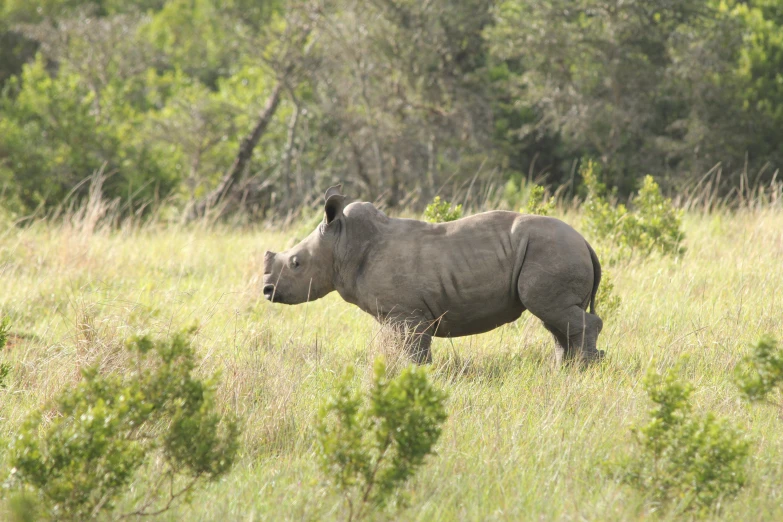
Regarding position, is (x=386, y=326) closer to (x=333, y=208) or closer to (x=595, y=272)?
(x=333, y=208)

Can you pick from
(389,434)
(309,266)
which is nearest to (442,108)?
(309,266)

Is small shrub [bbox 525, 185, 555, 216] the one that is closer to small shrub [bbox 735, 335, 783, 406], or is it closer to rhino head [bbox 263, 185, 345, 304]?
rhino head [bbox 263, 185, 345, 304]

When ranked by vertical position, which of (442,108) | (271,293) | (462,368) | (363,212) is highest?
(363,212)

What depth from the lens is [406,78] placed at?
18484mm

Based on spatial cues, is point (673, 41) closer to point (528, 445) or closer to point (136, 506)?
point (528, 445)

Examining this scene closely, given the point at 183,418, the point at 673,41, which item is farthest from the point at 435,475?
the point at 673,41

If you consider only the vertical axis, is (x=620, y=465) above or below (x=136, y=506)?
above

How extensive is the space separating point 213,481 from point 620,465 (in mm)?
1699

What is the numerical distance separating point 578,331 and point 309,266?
164 centimetres

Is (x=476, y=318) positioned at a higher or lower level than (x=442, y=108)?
higher

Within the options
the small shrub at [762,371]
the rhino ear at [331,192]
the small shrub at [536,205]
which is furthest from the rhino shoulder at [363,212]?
the small shrub at [762,371]

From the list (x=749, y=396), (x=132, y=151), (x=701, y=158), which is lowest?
(x=132, y=151)

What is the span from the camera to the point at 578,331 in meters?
5.04

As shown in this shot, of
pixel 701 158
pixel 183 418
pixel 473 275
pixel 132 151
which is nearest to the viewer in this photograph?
pixel 183 418
